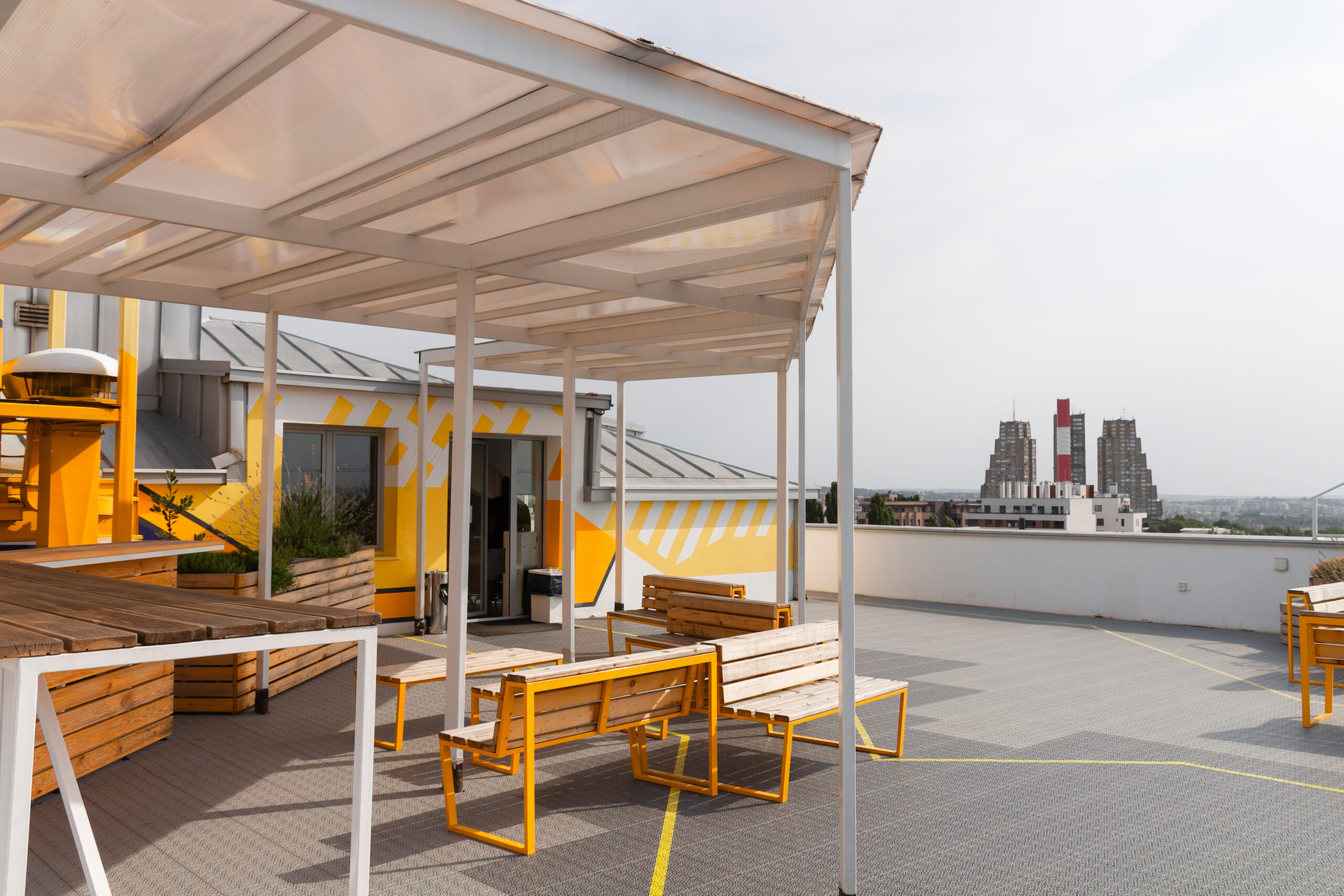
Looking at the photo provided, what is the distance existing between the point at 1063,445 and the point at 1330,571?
31674mm

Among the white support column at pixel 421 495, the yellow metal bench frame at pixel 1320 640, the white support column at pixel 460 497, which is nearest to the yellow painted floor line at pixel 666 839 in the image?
the white support column at pixel 460 497

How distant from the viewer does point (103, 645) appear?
7.92ft

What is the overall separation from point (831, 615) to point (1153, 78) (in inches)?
2187

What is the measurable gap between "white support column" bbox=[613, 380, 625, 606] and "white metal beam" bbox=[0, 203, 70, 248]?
682 centimetres

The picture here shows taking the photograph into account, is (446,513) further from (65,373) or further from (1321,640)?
(1321,640)

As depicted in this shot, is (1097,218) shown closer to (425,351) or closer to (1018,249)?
(1018,249)

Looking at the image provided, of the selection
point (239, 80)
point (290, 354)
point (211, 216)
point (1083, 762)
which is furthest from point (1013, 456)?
point (239, 80)

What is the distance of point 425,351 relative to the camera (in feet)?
36.8

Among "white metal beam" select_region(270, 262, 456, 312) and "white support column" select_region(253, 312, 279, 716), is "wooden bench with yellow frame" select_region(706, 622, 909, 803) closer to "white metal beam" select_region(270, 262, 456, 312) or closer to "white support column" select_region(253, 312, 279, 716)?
"white metal beam" select_region(270, 262, 456, 312)

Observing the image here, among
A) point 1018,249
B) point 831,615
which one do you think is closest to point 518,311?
point 831,615

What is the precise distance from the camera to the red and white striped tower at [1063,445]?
132 feet

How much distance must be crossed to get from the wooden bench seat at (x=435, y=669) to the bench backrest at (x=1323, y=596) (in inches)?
244

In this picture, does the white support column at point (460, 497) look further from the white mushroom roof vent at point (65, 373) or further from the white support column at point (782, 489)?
the white support column at point (782, 489)

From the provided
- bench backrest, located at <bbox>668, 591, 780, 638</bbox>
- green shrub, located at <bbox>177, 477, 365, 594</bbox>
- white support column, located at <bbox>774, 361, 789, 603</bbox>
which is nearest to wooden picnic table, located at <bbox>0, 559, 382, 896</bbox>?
green shrub, located at <bbox>177, 477, 365, 594</bbox>
